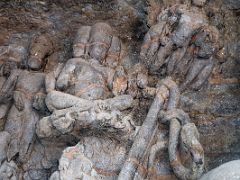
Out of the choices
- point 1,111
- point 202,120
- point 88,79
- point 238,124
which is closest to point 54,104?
point 88,79

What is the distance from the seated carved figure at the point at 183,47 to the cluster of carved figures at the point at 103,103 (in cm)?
1

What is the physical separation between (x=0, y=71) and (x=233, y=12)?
2710mm

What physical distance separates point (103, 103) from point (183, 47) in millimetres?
1130

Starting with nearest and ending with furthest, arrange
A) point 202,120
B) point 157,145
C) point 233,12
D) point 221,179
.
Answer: point 221,179
point 157,145
point 202,120
point 233,12

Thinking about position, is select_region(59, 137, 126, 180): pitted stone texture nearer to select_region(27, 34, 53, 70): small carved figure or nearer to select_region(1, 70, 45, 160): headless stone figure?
select_region(1, 70, 45, 160): headless stone figure

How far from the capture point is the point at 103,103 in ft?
17.0

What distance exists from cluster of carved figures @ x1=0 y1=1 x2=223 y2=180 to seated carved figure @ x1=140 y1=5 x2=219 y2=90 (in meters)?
0.01

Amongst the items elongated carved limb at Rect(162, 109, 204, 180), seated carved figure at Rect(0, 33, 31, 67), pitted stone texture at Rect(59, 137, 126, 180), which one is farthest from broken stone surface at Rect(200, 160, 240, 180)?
seated carved figure at Rect(0, 33, 31, 67)

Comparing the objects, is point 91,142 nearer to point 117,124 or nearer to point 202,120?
point 117,124

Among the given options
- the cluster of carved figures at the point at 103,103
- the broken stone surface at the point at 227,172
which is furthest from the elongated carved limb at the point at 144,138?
the broken stone surface at the point at 227,172

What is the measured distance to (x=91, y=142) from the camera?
17.0ft

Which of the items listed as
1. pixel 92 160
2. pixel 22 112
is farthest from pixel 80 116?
pixel 22 112

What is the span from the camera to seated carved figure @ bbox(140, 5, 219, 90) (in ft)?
18.4

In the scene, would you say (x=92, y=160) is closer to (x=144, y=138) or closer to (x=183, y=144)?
(x=144, y=138)
